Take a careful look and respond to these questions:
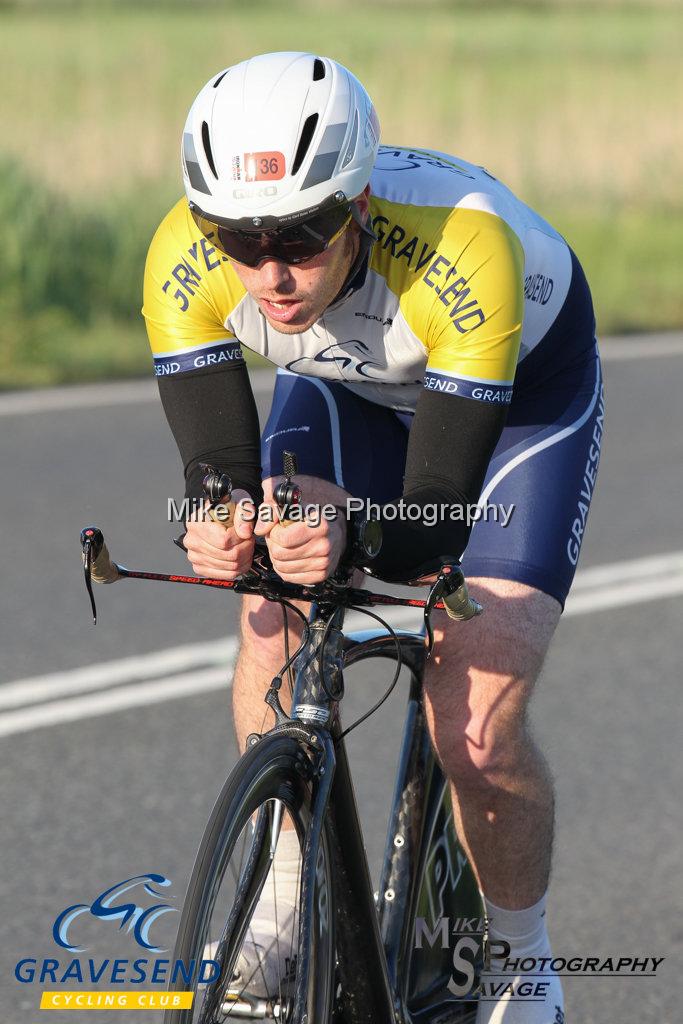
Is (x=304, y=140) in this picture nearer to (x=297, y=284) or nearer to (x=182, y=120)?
(x=297, y=284)

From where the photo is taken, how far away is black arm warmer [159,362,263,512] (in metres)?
3.00

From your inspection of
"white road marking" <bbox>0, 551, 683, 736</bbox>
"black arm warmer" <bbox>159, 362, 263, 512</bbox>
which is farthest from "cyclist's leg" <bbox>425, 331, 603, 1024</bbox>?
"white road marking" <bbox>0, 551, 683, 736</bbox>

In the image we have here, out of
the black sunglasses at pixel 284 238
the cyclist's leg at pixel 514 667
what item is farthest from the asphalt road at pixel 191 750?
the black sunglasses at pixel 284 238

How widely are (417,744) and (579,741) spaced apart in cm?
184

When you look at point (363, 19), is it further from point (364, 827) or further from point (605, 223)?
point (364, 827)

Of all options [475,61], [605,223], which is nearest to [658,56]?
[475,61]

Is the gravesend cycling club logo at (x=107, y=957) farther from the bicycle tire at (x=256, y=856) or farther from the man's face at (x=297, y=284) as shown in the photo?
the man's face at (x=297, y=284)

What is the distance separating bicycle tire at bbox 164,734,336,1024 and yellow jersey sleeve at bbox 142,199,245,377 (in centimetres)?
86

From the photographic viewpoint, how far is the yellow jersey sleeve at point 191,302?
3.04 m

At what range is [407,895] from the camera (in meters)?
3.20

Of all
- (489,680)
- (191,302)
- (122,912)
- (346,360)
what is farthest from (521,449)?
(122,912)

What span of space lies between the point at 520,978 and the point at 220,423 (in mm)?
1324

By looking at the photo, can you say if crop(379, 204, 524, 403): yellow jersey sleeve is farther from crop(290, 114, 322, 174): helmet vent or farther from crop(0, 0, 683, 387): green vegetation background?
crop(0, 0, 683, 387): green vegetation background

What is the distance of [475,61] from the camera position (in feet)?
86.9
